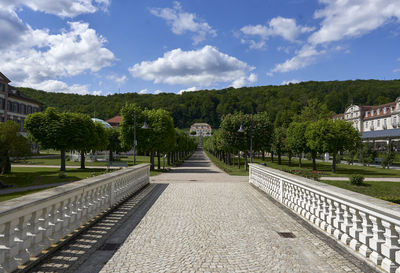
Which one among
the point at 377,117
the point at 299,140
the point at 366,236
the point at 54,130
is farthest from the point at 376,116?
the point at 366,236

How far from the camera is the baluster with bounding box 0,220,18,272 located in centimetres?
367

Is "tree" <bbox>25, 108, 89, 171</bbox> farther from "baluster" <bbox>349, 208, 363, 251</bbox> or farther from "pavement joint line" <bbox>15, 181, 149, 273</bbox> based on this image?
"baluster" <bbox>349, 208, 363, 251</bbox>

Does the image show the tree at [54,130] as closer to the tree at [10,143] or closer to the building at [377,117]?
the tree at [10,143]

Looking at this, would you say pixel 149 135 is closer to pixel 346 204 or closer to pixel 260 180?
pixel 260 180

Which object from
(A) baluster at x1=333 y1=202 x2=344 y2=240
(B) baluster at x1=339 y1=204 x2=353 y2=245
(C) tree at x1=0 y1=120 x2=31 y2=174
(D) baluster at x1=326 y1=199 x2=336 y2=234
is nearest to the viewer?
(B) baluster at x1=339 y1=204 x2=353 y2=245

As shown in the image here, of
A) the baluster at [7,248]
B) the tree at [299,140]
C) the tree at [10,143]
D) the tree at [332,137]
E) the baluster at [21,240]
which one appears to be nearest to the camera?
the baluster at [7,248]

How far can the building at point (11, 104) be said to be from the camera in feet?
177

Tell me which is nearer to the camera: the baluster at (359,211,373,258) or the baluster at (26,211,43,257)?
the baluster at (26,211,43,257)

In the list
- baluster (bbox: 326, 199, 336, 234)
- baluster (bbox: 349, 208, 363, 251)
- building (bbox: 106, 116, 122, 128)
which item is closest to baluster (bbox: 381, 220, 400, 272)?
baluster (bbox: 349, 208, 363, 251)

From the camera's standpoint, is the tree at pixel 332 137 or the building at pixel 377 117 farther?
the building at pixel 377 117

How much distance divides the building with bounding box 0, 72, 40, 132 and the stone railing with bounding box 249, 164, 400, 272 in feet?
201

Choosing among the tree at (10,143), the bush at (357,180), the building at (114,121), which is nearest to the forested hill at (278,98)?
the building at (114,121)

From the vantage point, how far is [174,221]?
24.4 ft

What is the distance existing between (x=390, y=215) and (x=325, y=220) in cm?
267
